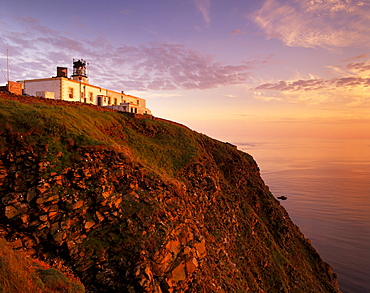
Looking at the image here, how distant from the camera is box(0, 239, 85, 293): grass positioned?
7.07 metres

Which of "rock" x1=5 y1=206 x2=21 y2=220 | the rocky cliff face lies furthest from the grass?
the rocky cliff face

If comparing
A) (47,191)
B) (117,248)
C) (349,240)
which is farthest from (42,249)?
(349,240)

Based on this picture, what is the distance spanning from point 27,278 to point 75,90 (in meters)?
34.6

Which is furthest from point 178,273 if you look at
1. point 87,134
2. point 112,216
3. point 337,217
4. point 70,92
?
point 337,217

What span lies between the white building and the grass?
27695 mm

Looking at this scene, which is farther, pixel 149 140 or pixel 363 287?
pixel 363 287

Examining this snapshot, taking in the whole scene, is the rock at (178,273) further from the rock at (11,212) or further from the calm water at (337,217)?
the calm water at (337,217)

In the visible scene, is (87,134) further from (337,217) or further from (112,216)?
(337,217)

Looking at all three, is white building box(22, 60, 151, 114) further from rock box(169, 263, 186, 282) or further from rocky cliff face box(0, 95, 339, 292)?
rock box(169, 263, 186, 282)

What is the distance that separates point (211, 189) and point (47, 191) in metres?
14.5

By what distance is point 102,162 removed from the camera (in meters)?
13.6

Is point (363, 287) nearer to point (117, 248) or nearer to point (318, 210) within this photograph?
point (318, 210)

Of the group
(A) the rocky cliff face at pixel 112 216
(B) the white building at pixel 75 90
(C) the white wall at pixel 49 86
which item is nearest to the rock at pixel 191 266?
(A) the rocky cliff face at pixel 112 216

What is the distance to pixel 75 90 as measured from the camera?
118 feet
